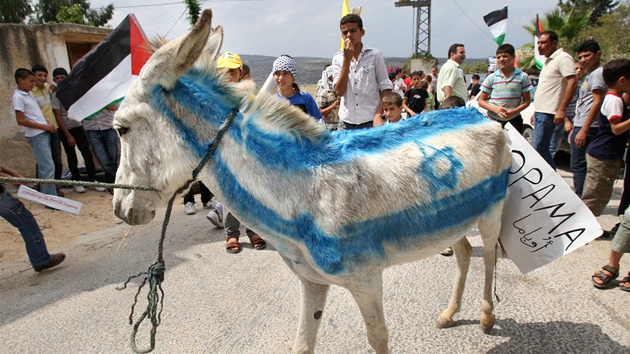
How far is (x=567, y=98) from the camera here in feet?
14.8

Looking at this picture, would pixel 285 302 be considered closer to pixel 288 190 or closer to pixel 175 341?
pixel 175 341

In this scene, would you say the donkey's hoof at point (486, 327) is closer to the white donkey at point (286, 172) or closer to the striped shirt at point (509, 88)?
the white donkey at point (286, 172)

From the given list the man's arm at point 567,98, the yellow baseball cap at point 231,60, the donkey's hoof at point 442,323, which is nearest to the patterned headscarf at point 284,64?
the yellow baseball cap at point 231,60

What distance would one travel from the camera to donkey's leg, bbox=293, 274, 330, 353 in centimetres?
207

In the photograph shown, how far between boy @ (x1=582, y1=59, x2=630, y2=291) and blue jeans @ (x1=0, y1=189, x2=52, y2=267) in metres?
5.28

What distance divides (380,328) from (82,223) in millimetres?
5655

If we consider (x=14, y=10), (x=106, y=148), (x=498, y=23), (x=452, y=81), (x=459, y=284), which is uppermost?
(x=14, y=10)

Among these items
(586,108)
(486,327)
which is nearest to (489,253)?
(486,327)

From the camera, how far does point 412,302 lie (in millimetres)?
3041

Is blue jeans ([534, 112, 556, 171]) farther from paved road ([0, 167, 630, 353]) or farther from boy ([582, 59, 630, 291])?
paved road ([0, 167, 630, 353])

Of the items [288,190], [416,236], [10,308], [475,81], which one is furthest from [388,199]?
[475,81]

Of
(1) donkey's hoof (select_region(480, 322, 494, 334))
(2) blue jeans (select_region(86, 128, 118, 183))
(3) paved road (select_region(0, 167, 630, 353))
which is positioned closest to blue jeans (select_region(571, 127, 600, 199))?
(3) paved road (select_region(0, 167, 630, 353))

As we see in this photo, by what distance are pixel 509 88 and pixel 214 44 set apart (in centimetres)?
397

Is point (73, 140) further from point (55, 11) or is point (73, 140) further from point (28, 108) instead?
point (55, 11)
